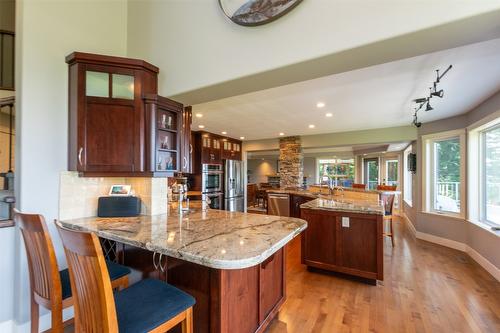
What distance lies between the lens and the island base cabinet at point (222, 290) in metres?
1.31

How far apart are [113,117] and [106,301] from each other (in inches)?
58.9

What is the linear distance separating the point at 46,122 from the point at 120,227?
1088mm

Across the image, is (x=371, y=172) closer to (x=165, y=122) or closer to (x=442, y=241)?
(x=442, y=241)

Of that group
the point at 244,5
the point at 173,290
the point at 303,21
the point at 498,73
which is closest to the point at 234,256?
the point at 173,290

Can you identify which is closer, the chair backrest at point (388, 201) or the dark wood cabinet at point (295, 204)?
the chair backrest at point (388, 201)

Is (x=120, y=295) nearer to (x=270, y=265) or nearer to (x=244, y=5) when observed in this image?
(x=270, y=265)

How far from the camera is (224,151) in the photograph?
7145 mm

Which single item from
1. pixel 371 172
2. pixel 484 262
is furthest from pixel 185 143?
pixel 371 172

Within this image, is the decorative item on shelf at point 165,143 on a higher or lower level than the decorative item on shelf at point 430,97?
lower


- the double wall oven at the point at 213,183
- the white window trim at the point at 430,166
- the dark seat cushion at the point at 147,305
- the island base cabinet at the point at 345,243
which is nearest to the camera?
the dark seat cushion at the point at 147,305

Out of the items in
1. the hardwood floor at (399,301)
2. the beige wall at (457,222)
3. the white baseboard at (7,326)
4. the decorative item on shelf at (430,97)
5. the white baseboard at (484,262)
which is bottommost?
the hardwood floor at (399,301)

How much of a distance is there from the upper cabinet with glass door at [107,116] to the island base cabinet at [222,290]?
75cm

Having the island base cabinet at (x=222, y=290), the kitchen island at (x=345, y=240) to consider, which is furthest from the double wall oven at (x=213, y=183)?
the island base cabinet at (x=222, y=290)

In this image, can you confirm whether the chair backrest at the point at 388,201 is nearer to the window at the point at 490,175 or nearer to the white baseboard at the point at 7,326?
the window at the point at 490,175
